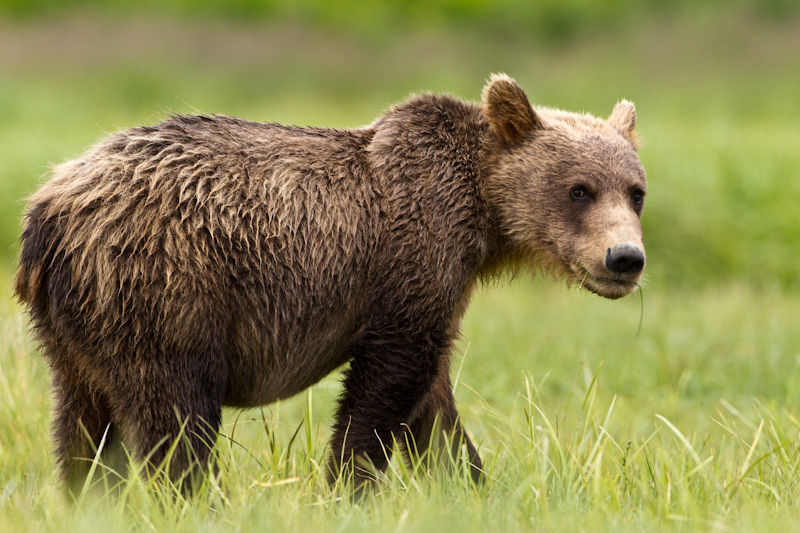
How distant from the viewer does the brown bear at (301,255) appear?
3805mm

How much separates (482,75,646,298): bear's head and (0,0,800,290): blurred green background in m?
9.71

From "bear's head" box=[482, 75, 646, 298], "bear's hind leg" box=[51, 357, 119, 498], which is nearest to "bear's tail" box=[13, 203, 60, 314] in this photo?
"bear's hind leg" box=[51, 357, 119, 498]

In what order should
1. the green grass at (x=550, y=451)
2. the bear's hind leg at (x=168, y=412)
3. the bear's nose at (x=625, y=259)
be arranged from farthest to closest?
the bear's nose at (x=625, y=259)
the bear's hind leg at (x=168, y=412)
the green grass at (x=550, y=451)

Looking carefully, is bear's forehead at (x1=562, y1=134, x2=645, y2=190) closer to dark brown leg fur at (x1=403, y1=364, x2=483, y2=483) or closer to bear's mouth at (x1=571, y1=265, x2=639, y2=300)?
bear's mouth at (x1=571, y1=265, x2=639, y2=300)

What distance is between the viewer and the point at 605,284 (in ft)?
13.8

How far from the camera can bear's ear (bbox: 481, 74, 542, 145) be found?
4.47m

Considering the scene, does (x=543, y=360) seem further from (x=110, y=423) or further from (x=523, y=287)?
(x=110, y=423)

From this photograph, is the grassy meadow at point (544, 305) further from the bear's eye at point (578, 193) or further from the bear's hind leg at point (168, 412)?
the bear's eye at point (578, 193)

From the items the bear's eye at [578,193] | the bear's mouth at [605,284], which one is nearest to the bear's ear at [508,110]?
the bear's eye at [578,193]

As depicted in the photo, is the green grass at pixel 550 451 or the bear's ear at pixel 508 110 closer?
the green grass at pixel 550 451

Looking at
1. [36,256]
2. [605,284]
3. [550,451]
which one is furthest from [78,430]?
[605,284]

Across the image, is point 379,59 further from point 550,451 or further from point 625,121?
point 550,451

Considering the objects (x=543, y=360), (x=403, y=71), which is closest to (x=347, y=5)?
(x=403, y=71)

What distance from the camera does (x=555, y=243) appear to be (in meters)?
4.39
